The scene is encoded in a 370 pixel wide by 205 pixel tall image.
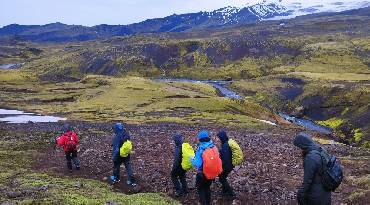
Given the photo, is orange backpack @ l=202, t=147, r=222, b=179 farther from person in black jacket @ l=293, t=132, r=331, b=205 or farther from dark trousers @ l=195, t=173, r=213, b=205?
person in black jacket @ l=293, t=132, r=331, b=205

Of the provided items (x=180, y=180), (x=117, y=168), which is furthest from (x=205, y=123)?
(x=180, y=180)

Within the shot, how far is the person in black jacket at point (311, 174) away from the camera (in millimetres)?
13086

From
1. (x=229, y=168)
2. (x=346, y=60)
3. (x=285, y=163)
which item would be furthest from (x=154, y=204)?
(x=346, y=60)

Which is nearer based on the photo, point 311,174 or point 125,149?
point 311,174

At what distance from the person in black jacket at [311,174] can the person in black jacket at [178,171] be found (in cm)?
794

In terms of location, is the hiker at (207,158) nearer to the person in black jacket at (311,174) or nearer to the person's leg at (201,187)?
the person's leg at (201,187)

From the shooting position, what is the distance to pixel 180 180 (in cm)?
2205

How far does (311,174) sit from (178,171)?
30.0ft

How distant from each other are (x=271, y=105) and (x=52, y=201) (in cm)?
10260

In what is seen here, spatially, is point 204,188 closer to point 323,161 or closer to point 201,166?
point 201,166

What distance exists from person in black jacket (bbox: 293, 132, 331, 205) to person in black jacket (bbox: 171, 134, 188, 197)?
7.94 m

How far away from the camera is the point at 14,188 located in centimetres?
2244

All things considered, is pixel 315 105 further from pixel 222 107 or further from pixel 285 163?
pixel 285 163

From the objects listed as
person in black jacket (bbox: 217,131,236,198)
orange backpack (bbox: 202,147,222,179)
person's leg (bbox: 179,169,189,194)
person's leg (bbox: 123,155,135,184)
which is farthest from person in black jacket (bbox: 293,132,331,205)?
person's leg (bbox: 123,155,135,184)
